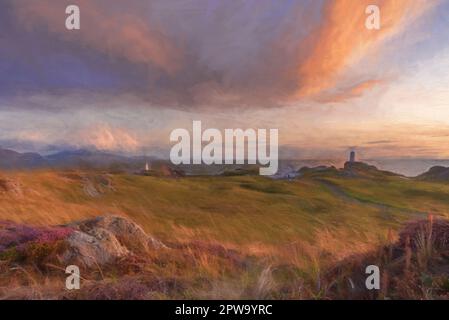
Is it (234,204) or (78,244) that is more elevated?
(78,244)

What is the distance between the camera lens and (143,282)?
490 centimetres

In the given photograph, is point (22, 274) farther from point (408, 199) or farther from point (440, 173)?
point (408, 199)

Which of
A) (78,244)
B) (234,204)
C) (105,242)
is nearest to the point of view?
(78,244)

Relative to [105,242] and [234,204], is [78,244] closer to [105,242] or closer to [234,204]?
[105,242]

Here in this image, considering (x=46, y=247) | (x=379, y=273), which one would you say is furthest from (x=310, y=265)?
(x=46, y=247)

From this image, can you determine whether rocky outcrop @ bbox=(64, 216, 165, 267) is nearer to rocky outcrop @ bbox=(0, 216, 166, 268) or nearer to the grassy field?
rocky outcrop @ bbox=(0, 216, 166, 268)

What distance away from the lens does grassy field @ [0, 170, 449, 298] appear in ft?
34.8

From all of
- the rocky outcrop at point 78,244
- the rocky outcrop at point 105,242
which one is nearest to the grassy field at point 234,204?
the rocky outcrop at point 105,242

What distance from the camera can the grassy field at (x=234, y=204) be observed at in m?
10.6

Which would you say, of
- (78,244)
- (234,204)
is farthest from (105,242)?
(234,204)

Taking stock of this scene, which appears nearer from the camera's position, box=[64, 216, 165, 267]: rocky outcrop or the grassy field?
box=[64, 216, 165, 267]: rocky outcrop

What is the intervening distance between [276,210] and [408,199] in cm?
614

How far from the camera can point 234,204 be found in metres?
18.7

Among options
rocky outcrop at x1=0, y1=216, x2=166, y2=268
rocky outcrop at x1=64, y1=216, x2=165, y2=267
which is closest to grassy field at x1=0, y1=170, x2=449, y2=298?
rocky outcrop at x1=64, y1=216, x2=165, y2=267
